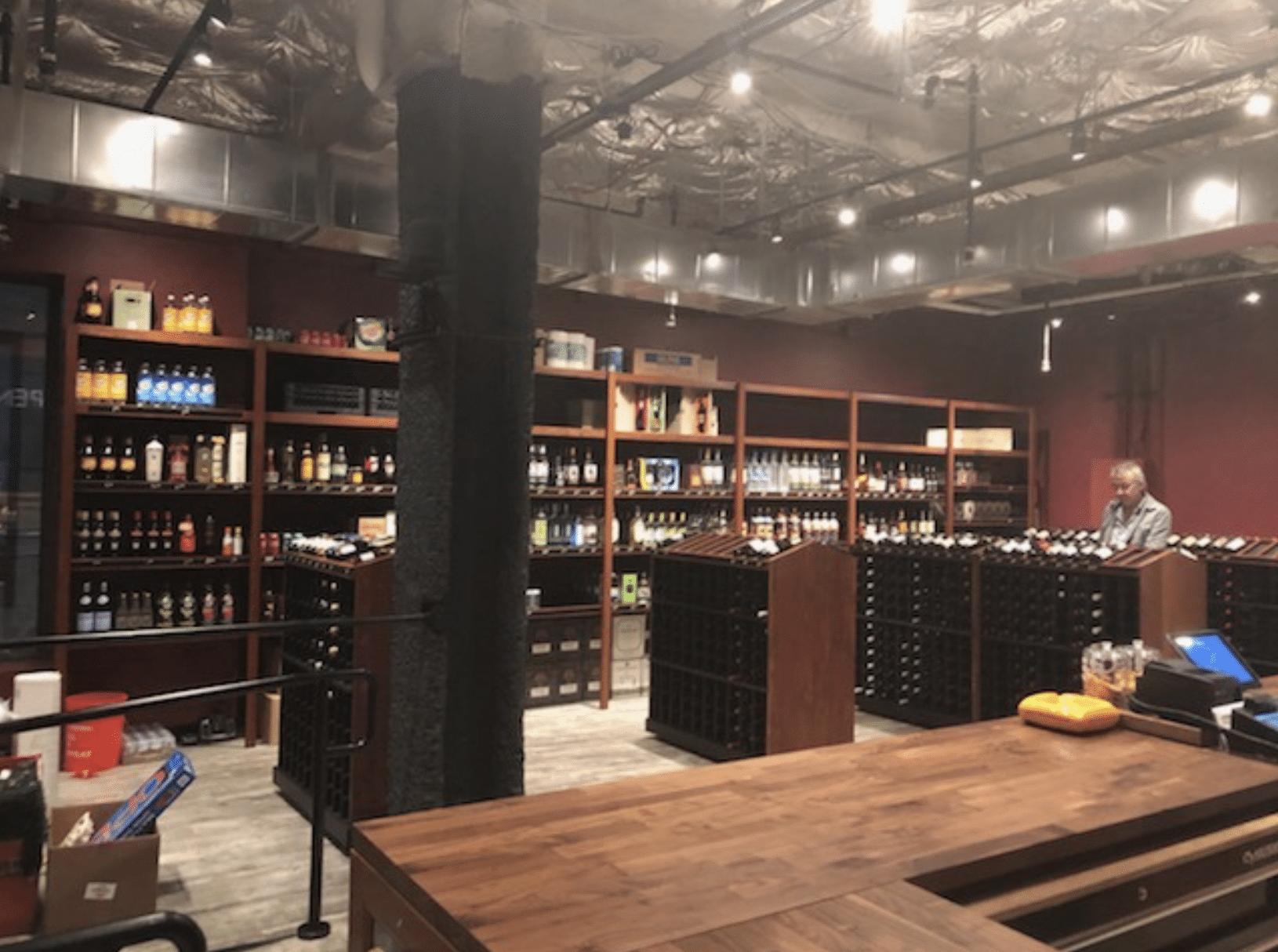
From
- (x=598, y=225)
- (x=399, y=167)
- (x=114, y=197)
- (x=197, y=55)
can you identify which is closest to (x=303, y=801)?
(x=399, y=167)

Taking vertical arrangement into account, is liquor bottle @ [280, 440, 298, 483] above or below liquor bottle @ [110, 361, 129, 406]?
below

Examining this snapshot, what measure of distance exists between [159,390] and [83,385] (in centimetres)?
40

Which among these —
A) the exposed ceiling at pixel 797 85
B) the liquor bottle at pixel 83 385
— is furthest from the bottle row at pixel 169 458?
the exposed ceiling at pixel 797 85

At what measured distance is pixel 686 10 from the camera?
4.25 m

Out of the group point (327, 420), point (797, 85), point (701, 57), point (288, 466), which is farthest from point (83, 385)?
point (797, 85)

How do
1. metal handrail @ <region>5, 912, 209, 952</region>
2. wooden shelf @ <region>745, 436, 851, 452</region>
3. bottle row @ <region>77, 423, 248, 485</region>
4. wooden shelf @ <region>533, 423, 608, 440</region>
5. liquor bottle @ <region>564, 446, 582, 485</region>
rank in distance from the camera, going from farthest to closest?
1. wooden shelf @ <region>745, 436, 851, 452</region>
2. liquor bottle @ <region>564, 446, 582, 485</region>
3. wooden shelf @ <region>533, 423, 608, 440</region>
4. bottle row @ <region>77, 423, 248, 485</region>
5. metal handrail @ <region>5, 912, 209, 952</region>

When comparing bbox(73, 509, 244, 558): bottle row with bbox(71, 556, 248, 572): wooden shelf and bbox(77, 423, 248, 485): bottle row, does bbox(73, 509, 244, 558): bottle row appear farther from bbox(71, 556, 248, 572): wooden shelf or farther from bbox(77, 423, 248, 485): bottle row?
bbox(77, 423, 248, 485): bottle row

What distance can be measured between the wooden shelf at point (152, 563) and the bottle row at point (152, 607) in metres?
0.16

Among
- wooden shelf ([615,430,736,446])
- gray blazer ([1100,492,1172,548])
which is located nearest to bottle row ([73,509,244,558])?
wooden shelf ([615,430,736,446])

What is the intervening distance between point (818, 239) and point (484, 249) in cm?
513

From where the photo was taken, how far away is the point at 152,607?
6.27m

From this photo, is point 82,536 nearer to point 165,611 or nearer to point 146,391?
point 165,611

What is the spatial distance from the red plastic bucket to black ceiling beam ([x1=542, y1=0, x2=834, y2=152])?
4025 mm

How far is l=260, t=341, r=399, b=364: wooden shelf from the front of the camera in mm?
6320
